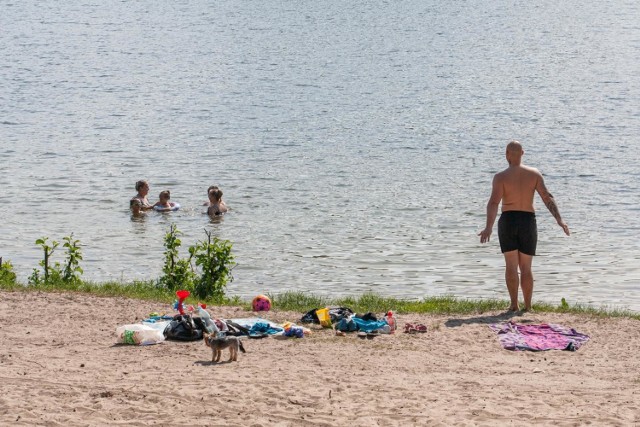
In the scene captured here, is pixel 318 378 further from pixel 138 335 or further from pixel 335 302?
pixel 335 302

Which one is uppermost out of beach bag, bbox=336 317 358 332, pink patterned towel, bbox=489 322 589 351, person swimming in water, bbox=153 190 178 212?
person swimming in water, bbox=153 190 178 212

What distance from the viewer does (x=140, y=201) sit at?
22.5 metres

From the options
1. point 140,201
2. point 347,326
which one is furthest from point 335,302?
point 140,201

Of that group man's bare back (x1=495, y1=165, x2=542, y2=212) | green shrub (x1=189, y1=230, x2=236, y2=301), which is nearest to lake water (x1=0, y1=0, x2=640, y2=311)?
green shrub (x1=189, y1=230, x2=236, y2=301)

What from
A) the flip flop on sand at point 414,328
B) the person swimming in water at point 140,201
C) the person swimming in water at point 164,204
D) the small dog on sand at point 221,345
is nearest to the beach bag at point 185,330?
the small dog on sand at point 221,345

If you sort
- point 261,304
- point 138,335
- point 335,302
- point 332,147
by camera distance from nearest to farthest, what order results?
point 138,335, point 261,304, point 335,302, point 332,147

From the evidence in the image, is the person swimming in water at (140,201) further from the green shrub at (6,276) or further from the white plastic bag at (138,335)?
the white plastic bag at (138,335)

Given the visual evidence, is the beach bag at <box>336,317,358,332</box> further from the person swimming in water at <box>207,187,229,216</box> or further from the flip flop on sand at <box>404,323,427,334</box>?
the person swimming in water at <box>207,187,229,216</box>

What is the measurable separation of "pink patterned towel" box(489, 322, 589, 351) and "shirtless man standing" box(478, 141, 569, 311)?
859 millimetres

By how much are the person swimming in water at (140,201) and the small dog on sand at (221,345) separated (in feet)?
38.1

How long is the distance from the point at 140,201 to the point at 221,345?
12.1m

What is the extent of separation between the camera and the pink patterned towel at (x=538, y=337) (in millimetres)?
11742

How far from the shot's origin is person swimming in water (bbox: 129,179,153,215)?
22.4 meters

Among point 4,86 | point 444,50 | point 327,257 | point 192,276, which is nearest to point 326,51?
point 444,50
